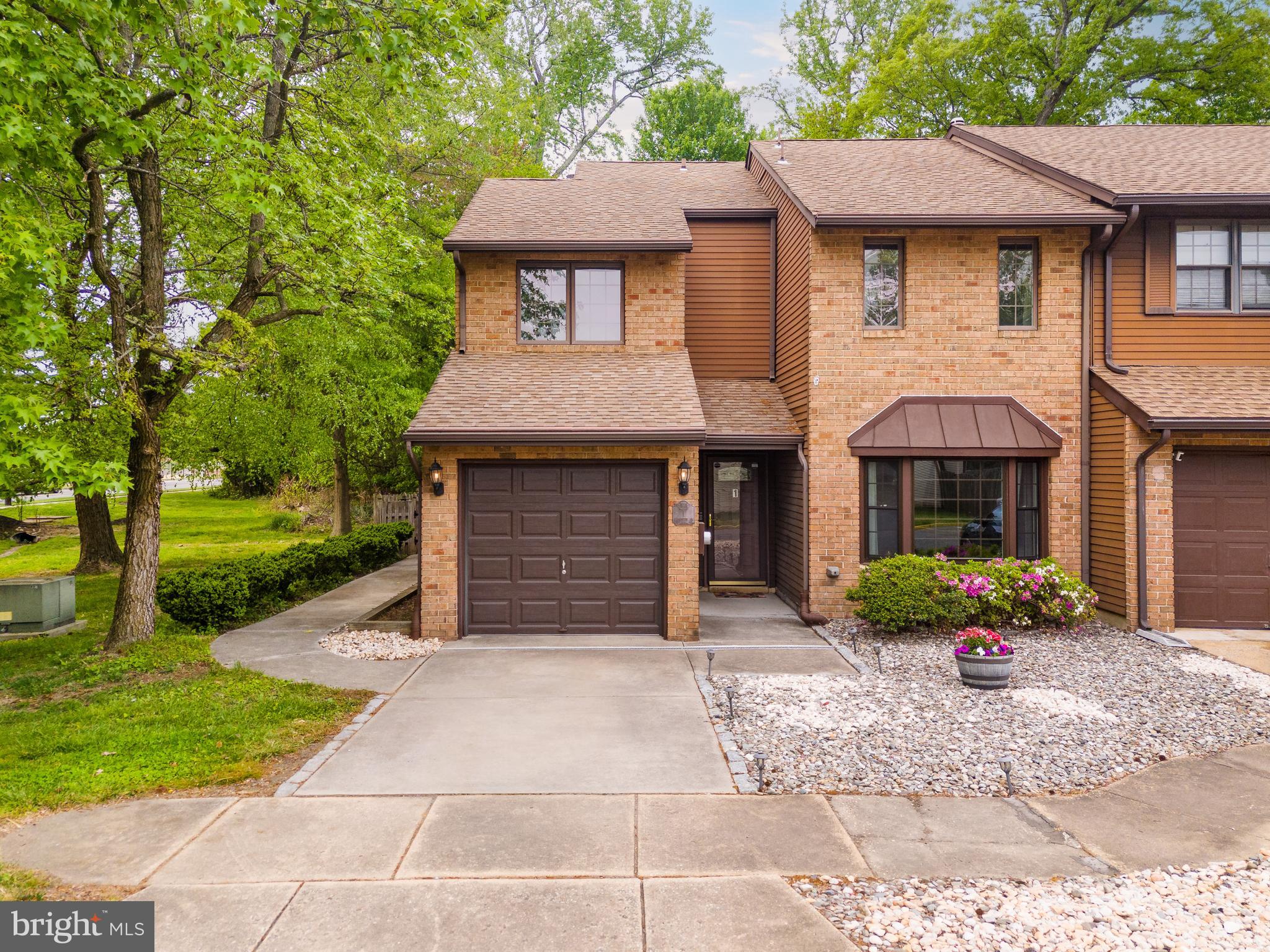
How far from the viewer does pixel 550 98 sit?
28125mm

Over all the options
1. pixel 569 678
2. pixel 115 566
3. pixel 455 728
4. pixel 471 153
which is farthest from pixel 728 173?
pixel 115 566

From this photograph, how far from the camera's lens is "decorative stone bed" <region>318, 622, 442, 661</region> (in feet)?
30.1

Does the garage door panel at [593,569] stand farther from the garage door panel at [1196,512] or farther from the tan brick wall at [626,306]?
the garage door panel at [1196,512]

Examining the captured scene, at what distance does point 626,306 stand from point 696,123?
22264 millimetres

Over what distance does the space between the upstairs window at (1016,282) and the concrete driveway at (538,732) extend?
7543 millimetres

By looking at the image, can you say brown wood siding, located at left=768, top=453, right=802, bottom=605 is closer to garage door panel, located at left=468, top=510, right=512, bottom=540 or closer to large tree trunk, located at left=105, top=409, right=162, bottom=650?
garage door panel, located at left=468, top=510, right=512, bottom=540

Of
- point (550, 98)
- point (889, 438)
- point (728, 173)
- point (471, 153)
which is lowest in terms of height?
point (889, 438)

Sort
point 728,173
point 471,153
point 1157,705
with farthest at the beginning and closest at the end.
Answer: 1. point 471,153
2. point 728,173
3. point 1157,705

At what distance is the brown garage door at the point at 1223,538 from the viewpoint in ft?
32.3

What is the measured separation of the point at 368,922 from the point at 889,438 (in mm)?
9179

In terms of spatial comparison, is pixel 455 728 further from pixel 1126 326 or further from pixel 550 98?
pixel 550 98

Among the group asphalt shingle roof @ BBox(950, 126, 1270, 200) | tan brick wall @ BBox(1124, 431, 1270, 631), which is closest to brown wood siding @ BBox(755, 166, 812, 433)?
asphalt shingle roof @ BBox(950, 126, 1270, 200)

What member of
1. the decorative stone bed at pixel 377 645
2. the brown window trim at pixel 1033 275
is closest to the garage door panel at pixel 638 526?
the decorative stone bed at pixel 377 645

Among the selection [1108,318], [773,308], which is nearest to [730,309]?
[773,308]
